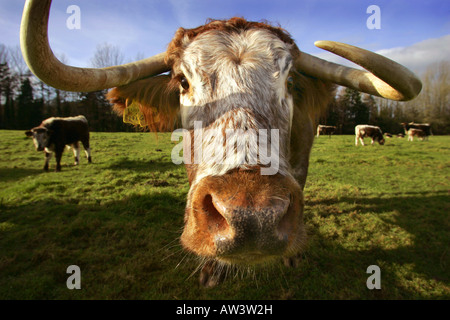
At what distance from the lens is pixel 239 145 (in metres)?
1.61

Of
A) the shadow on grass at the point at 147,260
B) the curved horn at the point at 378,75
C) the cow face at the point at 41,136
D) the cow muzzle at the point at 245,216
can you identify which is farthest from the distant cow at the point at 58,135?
the curved horn at the point at 378,75

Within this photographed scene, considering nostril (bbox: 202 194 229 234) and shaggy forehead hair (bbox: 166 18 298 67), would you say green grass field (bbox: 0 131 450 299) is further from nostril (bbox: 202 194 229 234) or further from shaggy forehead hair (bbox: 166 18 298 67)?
shaggy forehead hair (bbox: 166 18 298 67)

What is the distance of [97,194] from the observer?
19.2 ft

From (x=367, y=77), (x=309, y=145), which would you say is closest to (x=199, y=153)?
(x=367, y=77)

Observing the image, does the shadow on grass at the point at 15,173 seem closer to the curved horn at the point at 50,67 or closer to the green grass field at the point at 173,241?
the green grass field at the point at 173,241

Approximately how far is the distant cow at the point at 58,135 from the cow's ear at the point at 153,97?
733cm

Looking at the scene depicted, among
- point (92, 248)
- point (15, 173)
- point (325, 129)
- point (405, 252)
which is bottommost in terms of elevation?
point (405, 252)

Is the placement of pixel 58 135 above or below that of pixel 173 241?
above

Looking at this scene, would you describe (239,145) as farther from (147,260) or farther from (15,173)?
(15,173)

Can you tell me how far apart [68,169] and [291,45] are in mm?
9211

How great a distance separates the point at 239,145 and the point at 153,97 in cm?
190

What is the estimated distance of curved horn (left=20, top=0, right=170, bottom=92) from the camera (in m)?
1.55

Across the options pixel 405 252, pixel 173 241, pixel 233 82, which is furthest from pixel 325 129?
pixel 233 82

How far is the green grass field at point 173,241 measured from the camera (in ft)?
9.46
